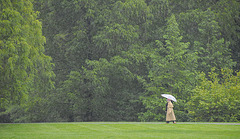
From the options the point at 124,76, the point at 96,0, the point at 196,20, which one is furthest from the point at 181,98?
the point at 96,0

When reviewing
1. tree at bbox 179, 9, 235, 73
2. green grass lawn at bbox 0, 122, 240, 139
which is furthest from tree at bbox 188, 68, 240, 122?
green grass lawn at bbox 0, 122, 240, 139

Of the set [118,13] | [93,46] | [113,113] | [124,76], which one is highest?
[118,13]

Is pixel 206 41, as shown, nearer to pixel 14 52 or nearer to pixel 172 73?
pixel 172 73

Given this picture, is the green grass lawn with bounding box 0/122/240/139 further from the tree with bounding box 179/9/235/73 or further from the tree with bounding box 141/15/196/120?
the tree with bounding box 179/9/235/73

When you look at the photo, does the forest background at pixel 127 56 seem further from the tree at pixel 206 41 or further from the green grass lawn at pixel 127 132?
the green grass lawn at pixel 127 132

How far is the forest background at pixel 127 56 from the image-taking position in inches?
1208

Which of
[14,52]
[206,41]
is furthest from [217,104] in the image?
[14,52]

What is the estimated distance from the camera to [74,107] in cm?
3109

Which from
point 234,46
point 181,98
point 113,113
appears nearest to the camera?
point 181,98

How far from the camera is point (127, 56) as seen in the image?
3155 cm

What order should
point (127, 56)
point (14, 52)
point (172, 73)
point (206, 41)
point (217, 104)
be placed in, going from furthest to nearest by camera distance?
point (206, 41), point (127, 56), point (172, 73), point (217, 104), point (14, 52)

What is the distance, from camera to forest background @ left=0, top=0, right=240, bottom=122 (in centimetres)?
3069

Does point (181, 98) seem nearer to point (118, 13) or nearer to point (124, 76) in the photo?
point (124, 76)

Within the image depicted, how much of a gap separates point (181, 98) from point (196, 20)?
6860 mm
